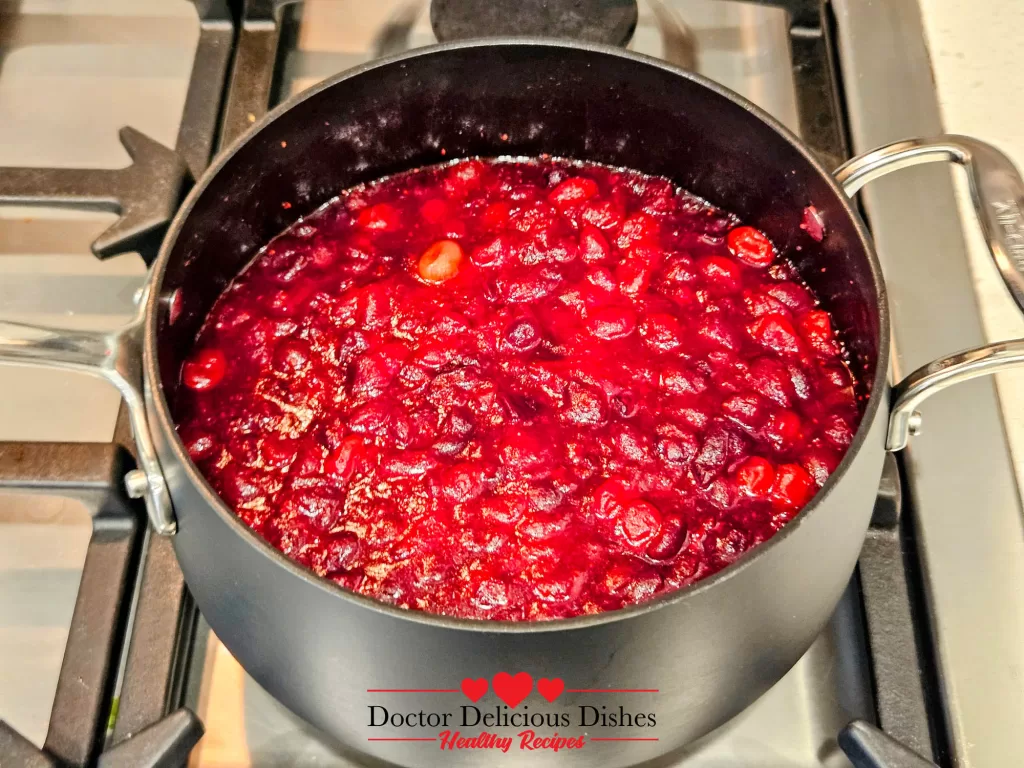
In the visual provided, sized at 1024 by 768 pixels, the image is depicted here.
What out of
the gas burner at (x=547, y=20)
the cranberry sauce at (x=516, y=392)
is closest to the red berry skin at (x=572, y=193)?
the cranberry sauce at (x=516, y=392)

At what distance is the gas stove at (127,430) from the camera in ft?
4.42

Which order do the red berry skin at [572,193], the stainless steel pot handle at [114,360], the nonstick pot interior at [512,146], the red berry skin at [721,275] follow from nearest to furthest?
the stainless steel pot handle at [114,360] → the nonstick pot interior at [512,146] → the red berry skin at [721,275] → the red berry skin at [572,193]

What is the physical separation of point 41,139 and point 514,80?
1045 millimetres

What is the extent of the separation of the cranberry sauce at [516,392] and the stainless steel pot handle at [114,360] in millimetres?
206

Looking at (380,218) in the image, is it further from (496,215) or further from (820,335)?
(820,335)

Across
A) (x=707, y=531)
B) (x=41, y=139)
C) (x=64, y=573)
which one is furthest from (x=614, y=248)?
(x=41, y=139)

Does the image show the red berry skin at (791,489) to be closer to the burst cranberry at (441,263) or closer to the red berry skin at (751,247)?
the red berry skin at (751,247)

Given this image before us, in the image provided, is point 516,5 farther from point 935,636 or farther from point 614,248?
point 935,636

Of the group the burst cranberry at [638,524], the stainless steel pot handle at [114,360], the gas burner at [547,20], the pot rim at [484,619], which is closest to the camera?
the pot rim at [484,619]

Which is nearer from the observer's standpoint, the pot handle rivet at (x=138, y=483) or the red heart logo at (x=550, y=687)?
the red heart logo at (x=550, y=687)

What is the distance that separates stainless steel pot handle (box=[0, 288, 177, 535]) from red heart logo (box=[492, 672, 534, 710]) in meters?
0.47

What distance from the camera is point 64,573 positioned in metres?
1.50

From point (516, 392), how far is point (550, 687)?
54 cm

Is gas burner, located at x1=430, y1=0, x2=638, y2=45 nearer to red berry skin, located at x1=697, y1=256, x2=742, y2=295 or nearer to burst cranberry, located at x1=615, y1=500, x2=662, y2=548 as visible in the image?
red berry skin, located at x1=697, y1=256, x2=742, y2=295
